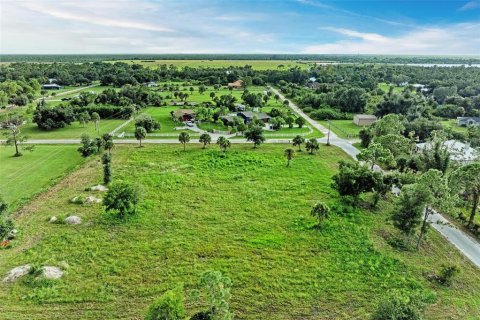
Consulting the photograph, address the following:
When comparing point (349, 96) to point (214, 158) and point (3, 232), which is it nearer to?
point (214, 158)

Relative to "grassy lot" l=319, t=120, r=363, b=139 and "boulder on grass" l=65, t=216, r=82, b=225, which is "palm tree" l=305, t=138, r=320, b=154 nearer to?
"grassy lot" l=319, t=120, r=363, b=139

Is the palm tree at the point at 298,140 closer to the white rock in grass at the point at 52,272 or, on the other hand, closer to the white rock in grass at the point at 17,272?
the white rock in grass at the point at 52,272

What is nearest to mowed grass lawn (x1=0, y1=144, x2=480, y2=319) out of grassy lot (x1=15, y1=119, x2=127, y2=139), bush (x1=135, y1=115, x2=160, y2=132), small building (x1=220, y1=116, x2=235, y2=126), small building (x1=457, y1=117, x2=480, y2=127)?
bush (x1=135, y1=115, x2=160, y2=132)

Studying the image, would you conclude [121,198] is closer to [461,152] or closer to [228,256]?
[228,256]

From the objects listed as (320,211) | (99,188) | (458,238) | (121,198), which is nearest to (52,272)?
(121,198)

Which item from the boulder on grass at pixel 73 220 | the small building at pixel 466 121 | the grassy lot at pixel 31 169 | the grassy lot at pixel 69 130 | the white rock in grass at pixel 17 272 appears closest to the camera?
the white rock in grass at pixel 17 272

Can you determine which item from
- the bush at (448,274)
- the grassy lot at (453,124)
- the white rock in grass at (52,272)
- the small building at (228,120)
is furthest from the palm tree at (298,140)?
the grassy lot at (453,124)
